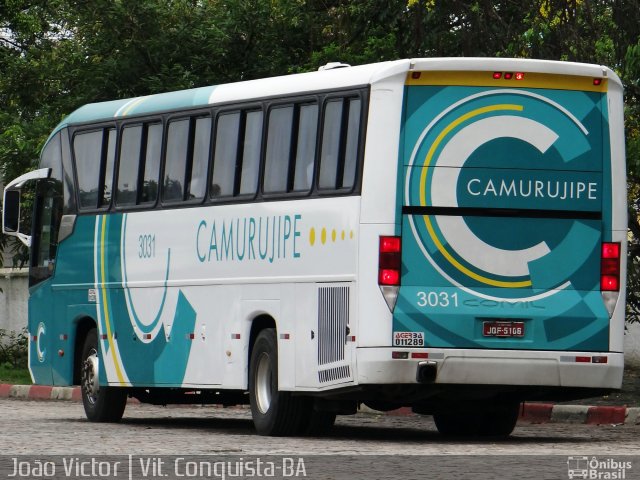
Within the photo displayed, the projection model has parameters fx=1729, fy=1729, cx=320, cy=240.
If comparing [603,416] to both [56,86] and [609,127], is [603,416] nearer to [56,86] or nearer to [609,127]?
[609,127]

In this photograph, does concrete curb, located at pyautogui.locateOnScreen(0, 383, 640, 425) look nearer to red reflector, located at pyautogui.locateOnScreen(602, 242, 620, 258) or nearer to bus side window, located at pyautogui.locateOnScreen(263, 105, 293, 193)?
red reflector, located at pyautogui.locateOnScreen(602, 242, 620, 258)

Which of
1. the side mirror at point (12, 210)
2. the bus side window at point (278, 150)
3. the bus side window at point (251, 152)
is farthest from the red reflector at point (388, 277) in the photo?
the side mirror at point (12, 210)

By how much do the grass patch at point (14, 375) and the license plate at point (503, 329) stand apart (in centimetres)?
1347

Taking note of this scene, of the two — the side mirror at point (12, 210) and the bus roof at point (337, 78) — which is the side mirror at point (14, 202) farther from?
the bus roof at point (337, 78)

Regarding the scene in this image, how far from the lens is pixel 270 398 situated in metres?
15.3

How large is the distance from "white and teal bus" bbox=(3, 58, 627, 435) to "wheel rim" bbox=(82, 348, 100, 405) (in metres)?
2.49

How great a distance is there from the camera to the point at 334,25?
2614 cm

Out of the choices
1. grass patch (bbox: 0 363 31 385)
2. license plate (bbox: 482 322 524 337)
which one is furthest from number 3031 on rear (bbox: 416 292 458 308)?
grass patch (bbox: 0 363 31 385)

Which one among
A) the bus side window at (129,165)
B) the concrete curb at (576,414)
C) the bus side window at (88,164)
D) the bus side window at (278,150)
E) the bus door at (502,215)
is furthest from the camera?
the bus side window at (88,164)

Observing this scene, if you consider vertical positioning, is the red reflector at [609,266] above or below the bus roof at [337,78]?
below

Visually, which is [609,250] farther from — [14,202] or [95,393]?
[14,202]

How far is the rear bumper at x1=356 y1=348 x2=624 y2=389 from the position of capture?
1373 cm

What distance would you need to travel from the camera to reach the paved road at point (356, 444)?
37.9 feet

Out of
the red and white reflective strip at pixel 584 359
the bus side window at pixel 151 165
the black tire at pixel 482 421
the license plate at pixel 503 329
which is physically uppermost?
the bus side window at pixel 151 165
